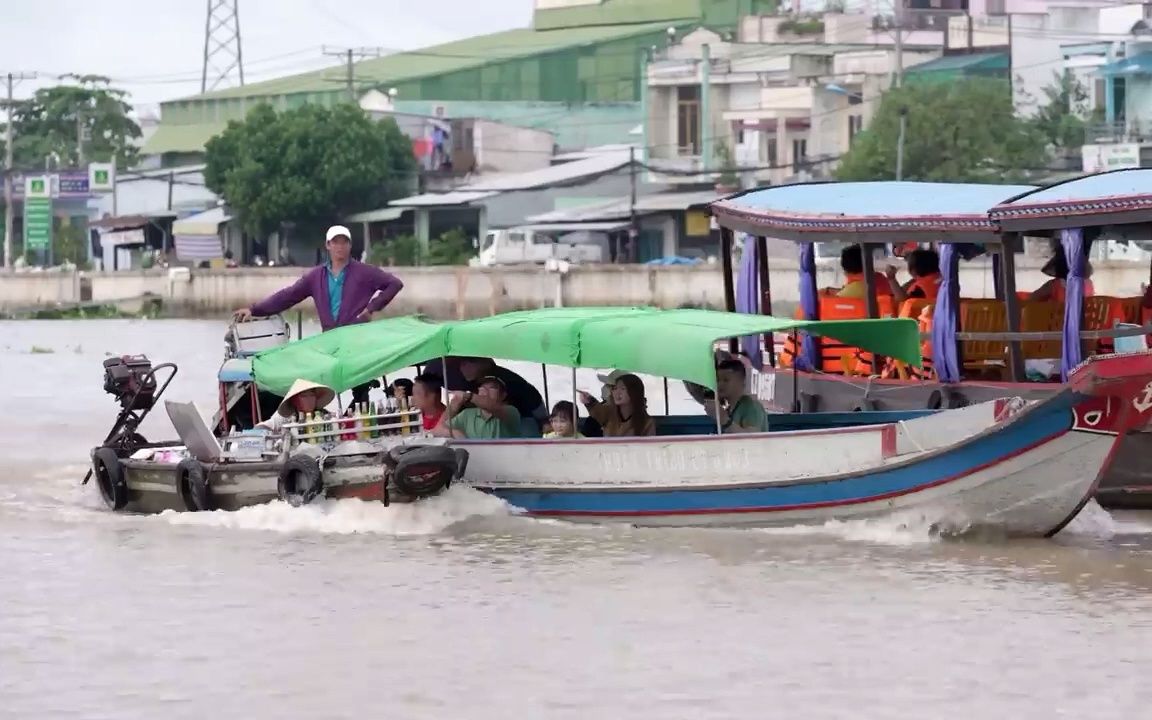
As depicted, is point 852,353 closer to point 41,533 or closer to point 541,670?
point 41,533

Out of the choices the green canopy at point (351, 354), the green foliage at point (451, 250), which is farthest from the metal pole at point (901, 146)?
the green canopy at point (351, 354)

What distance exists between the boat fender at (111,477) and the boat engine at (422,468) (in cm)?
221

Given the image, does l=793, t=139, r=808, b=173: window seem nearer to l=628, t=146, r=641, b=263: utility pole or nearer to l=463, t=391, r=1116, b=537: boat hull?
l=628, t=146, r=641, b=263: utility pole

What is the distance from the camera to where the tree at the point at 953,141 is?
140 feet

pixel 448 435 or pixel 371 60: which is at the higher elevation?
pixel 371 60

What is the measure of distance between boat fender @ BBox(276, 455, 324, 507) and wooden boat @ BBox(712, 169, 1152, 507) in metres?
3.57

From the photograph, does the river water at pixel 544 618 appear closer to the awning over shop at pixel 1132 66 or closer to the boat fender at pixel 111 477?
the boat fender at pixel 111 477

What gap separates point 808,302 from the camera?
1598cm

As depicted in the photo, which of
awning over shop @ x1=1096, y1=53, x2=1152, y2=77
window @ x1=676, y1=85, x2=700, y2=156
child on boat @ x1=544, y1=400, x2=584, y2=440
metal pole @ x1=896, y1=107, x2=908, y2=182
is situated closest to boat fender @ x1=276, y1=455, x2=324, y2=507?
child on boat @ x1=544, y1=400, x2=584, y2=440

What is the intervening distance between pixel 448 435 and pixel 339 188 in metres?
41.7

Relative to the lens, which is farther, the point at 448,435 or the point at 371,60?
the point at 371,60

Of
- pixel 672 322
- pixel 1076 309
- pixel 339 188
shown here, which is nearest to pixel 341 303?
pixel 672 322

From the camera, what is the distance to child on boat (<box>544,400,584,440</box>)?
13000 mm

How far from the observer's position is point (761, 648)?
9852mm
